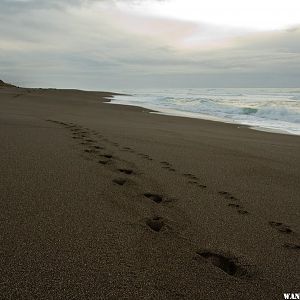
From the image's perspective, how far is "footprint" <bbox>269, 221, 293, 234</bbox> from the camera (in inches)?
96.3

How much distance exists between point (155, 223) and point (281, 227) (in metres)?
0.92

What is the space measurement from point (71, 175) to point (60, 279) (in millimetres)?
1715

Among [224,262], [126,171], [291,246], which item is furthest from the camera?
[126,171]

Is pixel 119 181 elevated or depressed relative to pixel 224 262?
elevated

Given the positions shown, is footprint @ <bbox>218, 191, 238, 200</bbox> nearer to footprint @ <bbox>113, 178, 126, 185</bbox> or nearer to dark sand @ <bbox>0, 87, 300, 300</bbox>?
dark sand @ <bbox>0, 87, 300, 300</bbox>

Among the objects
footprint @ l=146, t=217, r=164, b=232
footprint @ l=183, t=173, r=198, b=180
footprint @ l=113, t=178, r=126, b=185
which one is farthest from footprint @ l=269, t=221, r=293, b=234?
footprint @ l=113, t=178, r=126, b=185

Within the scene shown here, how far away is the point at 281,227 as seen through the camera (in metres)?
2.51

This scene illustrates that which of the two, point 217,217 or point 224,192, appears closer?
point 217,217

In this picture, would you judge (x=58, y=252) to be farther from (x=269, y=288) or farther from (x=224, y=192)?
(x=224, y=192)

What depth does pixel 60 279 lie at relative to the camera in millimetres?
1625

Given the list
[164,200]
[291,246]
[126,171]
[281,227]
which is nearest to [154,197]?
[164,200]

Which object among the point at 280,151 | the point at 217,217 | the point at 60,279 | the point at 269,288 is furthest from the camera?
the point at 280,151

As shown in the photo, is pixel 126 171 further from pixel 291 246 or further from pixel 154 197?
pixel 291 246

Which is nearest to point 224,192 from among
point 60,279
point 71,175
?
point 71,175
